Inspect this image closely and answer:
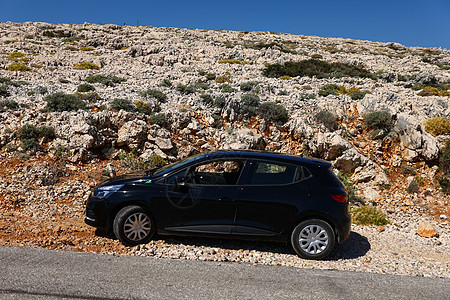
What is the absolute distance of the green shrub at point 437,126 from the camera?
1227cm

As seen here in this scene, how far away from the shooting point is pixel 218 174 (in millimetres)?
5883

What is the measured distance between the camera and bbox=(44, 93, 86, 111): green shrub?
1105 cm

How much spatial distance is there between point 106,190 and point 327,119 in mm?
9246

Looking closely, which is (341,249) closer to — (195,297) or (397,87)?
(195,297)

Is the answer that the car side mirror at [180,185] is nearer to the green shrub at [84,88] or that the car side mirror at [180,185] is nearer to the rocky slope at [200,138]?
the rocky slope at [200,138]

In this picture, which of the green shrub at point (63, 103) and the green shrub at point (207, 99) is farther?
the green shrub at point (207, 99)

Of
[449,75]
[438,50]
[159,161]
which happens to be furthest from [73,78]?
[438,50]

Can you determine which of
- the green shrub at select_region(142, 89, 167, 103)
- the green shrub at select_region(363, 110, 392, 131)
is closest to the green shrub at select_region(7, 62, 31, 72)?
the green shrub at select_region(142, 89, 167, 103)

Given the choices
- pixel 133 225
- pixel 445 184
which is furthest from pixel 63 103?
pixel 445 184

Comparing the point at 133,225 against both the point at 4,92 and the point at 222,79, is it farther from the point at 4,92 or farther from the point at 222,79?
the point at 222,79

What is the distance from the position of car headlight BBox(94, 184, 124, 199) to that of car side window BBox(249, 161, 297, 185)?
96.6 inches

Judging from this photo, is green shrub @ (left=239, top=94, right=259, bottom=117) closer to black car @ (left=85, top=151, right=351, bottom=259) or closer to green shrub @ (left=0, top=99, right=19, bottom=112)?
black car @ (left=85, top=151, right=351, bottom=259)

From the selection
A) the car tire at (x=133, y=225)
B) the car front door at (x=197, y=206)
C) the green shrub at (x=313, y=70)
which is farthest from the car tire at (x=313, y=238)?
the green shrub at (x=313, y=70)

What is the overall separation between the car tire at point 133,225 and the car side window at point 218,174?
3.39 ft
